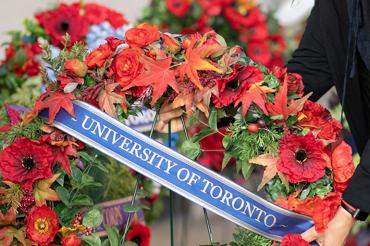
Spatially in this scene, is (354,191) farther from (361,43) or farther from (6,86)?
(6,86)

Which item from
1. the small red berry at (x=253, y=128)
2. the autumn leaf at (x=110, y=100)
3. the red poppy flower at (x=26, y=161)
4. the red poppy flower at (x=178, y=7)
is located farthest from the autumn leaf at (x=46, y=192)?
the red poppy flower at (x=178, y=7)

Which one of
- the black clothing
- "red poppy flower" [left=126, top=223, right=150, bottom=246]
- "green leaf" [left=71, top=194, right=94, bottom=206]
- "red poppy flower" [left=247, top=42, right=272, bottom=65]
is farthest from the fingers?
"red poppy flower" [left=247, top=42, right=272, bottom=65]

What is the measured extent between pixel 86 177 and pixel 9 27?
3.61 m

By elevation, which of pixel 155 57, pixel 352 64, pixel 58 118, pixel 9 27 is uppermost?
pixel 9 27

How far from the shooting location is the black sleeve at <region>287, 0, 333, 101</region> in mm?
2612

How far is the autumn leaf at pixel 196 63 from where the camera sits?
2.24 m

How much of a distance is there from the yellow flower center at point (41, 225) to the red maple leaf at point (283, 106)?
689 millimetres

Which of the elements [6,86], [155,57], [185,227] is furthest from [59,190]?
[185,227]

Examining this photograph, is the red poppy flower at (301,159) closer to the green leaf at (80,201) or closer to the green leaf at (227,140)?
the green leaf at (227,140)

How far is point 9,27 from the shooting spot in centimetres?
573

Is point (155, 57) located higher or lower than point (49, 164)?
higher

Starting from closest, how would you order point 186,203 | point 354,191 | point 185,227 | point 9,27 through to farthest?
point 354,191
point 185,227
point 186,203
point 9,27

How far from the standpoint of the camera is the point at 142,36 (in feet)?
7.68

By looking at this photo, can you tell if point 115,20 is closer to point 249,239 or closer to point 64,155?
point 64,155
